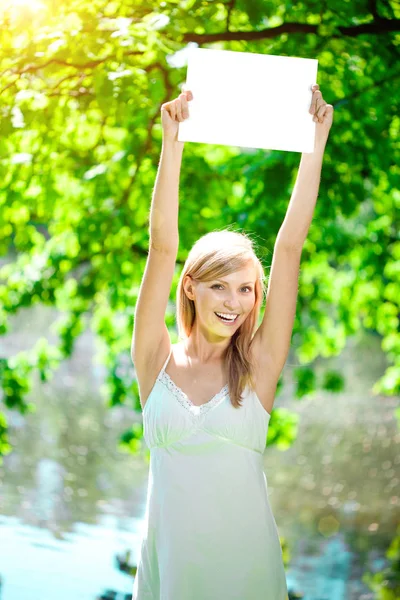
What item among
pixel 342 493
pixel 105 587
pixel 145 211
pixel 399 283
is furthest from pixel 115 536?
pixel 342 493

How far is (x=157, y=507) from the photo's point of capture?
96.2 inches

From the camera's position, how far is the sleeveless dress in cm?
239

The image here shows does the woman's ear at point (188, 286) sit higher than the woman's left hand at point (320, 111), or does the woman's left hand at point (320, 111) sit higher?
the woman's left hand at point (320, 111)

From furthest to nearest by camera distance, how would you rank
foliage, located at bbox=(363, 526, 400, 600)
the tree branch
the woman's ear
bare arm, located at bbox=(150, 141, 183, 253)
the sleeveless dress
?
1. foliage, located at bbox=(363, 526, 400, 600)
2. the tree branch
3. the woman's ear
4. bare arm, located at bbox=(150, 141, 183, 253)
5. the sleeveless dress

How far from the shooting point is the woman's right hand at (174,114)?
245cm

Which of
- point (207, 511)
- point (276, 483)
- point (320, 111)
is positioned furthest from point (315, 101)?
point (276, 483)

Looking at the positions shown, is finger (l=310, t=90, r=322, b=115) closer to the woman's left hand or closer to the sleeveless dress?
the woman's left hand

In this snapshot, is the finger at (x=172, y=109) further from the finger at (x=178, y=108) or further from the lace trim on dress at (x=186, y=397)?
the lace trim on dress at (x=186, y=397)

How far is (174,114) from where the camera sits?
2.46 meters

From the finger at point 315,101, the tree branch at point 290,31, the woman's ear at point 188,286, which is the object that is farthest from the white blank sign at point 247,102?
the tree branch at point 290,31

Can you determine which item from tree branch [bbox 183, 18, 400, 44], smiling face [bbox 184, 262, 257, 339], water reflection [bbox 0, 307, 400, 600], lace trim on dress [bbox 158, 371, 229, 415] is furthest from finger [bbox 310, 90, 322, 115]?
water reflection [bbox 0, 307, 400, 600]

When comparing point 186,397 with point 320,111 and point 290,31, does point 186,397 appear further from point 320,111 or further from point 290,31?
point 290,31

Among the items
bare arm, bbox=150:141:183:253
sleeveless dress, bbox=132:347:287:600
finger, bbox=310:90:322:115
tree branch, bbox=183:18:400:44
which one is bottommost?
sleeveless dress, bbox=132:347:287:600

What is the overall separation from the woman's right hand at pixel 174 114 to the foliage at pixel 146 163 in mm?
1529
